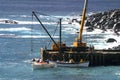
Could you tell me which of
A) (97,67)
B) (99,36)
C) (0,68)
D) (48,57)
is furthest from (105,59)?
(99,36)

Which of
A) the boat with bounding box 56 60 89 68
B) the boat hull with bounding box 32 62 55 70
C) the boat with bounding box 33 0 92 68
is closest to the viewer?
the boat hull with bounding box 32 62 55 70

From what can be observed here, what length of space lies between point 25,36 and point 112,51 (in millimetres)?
50299

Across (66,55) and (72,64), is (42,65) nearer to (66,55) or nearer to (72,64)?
(72,64)

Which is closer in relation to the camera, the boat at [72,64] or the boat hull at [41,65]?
the boat hull at [41,65]

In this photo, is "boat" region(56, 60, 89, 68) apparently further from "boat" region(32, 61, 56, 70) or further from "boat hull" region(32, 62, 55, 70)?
"boat hull" region(32, 62, 55, 70)

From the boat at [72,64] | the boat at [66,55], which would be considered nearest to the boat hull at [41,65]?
the boat at [66,55]

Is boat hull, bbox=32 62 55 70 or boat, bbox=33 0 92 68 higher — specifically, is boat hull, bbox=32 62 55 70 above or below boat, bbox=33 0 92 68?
below

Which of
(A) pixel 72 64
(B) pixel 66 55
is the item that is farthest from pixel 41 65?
(B) pixel 66 55

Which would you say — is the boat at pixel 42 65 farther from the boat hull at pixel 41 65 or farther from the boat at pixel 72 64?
the boat at pixel 72 64

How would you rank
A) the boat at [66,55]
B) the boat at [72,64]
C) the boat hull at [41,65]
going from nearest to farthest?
the boat hull at [41,65], the boat at [72,64], the boat at [66,55]

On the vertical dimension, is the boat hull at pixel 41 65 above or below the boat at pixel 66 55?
below

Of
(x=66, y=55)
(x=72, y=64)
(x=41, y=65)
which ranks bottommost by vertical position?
(x=41, y=65)

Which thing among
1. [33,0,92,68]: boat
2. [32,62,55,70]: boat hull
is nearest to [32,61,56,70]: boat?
[32,62,55,70]: boat hull

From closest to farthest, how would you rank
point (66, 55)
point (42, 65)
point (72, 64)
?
point (42, 65) → point (72, 64) → point (66, 55)
